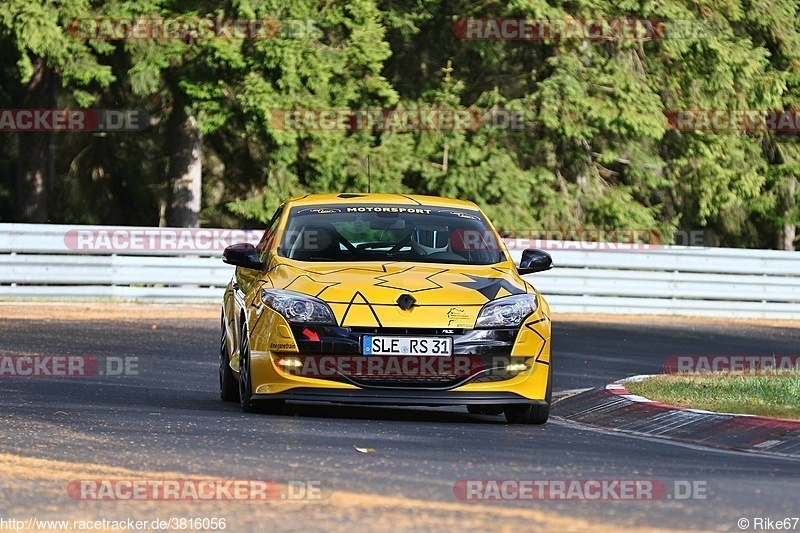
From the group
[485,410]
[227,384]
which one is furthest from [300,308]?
[485,410]

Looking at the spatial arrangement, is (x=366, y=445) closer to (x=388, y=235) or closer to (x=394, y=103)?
(x=388, y=235)

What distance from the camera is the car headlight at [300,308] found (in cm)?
1023

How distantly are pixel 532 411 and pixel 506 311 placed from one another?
796mm

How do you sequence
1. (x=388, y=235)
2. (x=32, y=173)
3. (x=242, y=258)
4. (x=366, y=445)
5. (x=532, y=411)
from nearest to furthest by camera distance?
1. (x=366, y=445)
2. (x=532, y=411)
3. (x=242, y=258)
4. (x=388, y=235)
5. (x=32, y=173)

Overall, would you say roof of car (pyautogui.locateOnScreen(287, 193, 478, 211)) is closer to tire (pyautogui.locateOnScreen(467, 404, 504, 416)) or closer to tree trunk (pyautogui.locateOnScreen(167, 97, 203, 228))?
tire (pyautogui.locateOnScreen(467, 404, 504, 416))

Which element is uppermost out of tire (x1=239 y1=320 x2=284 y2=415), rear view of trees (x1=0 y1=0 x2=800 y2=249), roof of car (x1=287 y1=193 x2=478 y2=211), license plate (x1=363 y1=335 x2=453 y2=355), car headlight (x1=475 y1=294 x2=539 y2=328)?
rear view of trees (x1=0 y1=0 x2=800 y2=249)

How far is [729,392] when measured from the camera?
1247cm

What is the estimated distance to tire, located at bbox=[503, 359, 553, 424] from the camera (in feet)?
35.3

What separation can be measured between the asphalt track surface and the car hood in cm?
68

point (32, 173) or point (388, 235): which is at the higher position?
point (32, 173)

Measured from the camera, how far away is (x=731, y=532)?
6.50 meters

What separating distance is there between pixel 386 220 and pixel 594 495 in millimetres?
4567

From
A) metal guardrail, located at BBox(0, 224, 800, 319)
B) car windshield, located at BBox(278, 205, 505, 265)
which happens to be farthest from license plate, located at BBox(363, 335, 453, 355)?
metal guardrail, located at BBox(0, 224, 800, 319)

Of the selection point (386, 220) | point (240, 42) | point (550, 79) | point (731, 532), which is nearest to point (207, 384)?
point (386, 220)
